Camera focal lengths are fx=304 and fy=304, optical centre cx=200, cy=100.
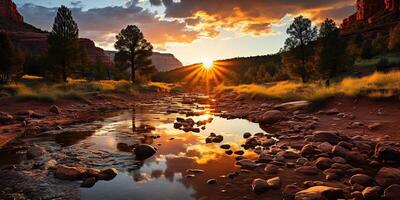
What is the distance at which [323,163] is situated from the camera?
8094 millimetres

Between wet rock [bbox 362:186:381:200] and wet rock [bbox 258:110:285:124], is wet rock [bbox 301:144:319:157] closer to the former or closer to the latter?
wet rock [bbox 362:186:381:200]

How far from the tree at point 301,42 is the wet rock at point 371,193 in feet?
111

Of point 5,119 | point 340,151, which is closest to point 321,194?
point 340,151

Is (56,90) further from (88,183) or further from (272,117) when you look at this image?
(88,183)

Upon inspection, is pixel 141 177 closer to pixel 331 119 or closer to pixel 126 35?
pixel 331 119

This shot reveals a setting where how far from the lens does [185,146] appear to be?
11.4 meters

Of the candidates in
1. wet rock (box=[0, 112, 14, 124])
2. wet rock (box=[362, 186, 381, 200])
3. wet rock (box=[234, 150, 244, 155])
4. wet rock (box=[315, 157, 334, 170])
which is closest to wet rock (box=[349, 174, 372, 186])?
wet rock (box=[362, 186, 381, 200])

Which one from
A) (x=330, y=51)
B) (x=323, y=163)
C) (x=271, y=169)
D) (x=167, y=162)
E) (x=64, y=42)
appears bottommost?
(x=167, y=162)

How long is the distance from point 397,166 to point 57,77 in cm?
4442

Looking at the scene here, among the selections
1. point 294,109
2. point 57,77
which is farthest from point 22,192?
point 57,77

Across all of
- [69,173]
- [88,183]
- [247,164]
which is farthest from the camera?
[247,164]

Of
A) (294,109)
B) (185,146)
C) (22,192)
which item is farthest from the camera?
(294,109)

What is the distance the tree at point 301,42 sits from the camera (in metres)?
37.8

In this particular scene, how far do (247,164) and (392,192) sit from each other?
350cm
